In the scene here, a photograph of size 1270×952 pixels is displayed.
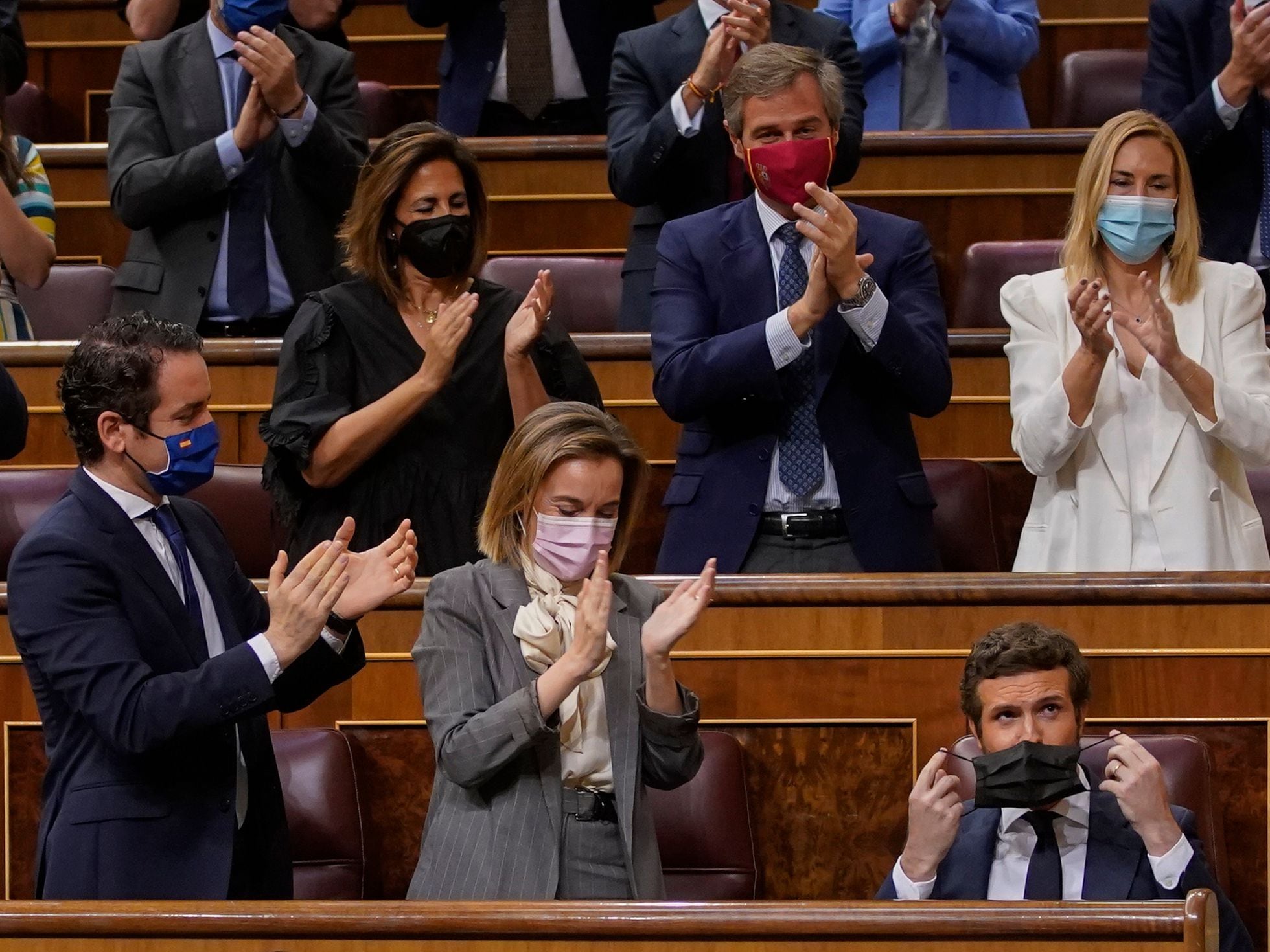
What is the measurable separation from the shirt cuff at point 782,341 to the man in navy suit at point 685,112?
55cm

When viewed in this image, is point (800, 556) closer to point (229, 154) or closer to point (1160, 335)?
point (1160, 335)

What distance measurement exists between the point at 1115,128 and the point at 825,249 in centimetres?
43

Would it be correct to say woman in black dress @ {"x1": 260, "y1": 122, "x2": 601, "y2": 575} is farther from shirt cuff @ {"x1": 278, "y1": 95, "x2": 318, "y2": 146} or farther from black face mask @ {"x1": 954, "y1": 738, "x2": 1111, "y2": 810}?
black face mask @ {"x1": 954, "y1": 738, "x2": 1111, "y2": 810}

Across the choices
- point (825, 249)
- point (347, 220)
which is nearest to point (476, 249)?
point (347, 220)

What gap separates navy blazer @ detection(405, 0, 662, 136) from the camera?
329 centimetres

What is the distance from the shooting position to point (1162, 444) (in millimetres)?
2168

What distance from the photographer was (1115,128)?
2238 millimetres

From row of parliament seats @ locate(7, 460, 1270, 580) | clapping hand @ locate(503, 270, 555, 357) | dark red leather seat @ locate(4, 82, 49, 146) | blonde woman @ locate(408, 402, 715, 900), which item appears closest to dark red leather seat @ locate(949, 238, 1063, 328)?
row of parliament seats @ locate(7, 460, 1270, 580)

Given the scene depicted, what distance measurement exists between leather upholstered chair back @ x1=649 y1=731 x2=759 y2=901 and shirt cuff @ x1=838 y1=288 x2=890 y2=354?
471 millimetres

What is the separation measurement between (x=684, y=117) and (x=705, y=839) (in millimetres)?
1044

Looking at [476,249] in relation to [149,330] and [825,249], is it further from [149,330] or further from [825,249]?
[149,330]

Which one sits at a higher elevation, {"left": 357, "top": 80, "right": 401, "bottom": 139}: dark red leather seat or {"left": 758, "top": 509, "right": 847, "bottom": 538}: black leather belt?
{"left": 357, "top": 80, "right": 401, "bottom": 139}: dark red leather seat

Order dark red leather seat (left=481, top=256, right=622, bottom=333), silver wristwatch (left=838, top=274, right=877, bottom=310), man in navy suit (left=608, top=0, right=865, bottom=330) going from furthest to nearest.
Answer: dark red leather seat (left=481, top=256, right=622, bottom=333) → man in navy suit (left=608, top=0, right=865, bottom=330) → silver wristwatch (left=838, top=274, right=877, bottom=310)

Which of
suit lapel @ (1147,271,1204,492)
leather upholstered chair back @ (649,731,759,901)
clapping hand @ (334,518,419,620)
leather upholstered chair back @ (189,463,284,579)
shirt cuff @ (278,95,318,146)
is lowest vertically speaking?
leather upholstered chair back @ (649,731,759,901)
